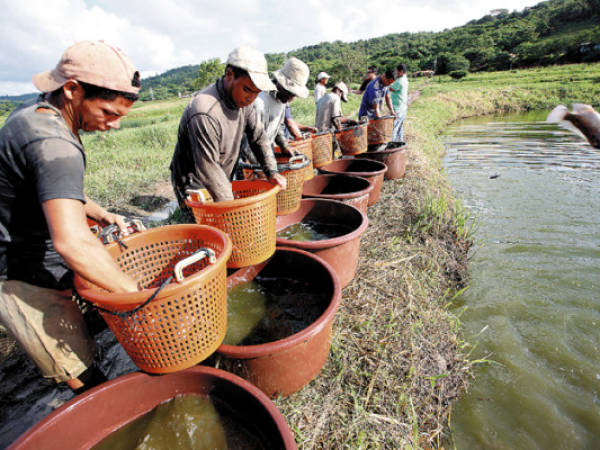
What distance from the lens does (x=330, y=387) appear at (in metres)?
1.83

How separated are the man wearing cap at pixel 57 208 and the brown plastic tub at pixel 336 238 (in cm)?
136

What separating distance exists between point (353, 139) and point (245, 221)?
3.15 m

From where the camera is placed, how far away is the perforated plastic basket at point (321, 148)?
154 inches

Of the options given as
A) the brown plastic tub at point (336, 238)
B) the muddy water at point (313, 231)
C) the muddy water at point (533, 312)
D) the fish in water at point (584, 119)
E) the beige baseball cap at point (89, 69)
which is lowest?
the muddy water at point (533, 312)

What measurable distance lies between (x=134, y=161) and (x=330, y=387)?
7.56m

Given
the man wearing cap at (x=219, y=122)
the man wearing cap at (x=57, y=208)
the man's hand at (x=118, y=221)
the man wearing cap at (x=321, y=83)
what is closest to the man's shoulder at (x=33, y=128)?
the man wearing cap at (x=57, y=208)

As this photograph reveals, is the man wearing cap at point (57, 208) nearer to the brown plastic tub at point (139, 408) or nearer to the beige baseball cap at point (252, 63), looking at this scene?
the brown plastic tub at point (139, 408)

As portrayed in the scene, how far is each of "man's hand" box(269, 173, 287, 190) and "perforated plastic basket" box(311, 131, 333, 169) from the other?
1.76 metres

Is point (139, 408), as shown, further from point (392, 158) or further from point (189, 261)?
point (392, 158)

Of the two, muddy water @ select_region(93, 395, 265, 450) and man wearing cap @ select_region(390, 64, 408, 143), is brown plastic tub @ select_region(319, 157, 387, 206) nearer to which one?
man wearing cap @ select_region(390, 64, 408, 143)

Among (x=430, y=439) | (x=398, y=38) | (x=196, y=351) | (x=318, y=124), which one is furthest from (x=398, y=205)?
(x=398, y=38)

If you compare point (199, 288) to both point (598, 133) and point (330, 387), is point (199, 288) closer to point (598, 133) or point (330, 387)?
point (330, 387)

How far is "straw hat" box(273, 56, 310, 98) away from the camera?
3002 mm

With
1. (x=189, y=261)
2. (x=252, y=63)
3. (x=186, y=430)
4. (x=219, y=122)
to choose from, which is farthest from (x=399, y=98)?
(x=186, y=430)
